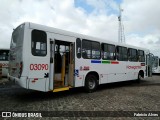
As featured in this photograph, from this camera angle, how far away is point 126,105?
25.4 ft

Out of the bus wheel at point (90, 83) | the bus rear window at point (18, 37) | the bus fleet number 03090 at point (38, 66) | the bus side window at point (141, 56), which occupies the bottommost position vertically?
the bus wheel at point (90, 83)

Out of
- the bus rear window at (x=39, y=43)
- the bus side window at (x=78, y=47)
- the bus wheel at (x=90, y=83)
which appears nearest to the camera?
the bus rear window at (x=39, y=43)

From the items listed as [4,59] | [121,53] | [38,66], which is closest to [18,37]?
[38,66]

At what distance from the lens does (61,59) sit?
31.8 feet

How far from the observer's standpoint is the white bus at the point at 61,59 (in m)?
7.72

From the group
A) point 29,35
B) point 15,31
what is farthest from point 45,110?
point 15,31

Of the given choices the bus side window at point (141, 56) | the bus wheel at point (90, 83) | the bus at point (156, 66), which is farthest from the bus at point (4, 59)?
the bus at point (156, 66)

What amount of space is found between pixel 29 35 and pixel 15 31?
5.47ft

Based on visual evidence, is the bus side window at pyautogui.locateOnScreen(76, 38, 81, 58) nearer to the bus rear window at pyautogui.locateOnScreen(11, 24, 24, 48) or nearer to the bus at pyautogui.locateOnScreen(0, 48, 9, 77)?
the bus rear window at pyautogui.locateOnScreen(11, 24, 24, 48)

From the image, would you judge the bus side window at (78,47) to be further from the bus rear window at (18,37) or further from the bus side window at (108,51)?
the bus rear window at (18,37)

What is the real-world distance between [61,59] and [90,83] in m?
2.23

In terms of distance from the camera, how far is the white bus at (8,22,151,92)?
25.3 ft

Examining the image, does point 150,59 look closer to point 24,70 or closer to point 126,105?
point 126,105

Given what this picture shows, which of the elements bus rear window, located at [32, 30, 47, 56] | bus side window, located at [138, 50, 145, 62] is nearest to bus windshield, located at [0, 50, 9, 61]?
bus rear window, located at [32, 30, 47, 56]
